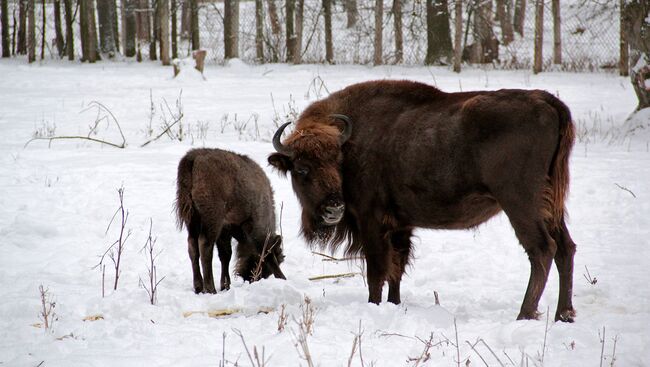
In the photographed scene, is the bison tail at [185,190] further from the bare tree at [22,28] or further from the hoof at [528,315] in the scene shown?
the bare tree at [22,28]

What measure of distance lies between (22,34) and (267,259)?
2088 centimetres

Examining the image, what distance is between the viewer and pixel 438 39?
67.4 ft

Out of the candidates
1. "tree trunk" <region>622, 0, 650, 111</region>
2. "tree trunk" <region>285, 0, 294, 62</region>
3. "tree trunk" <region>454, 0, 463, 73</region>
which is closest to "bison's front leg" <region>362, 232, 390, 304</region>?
"tree trunk" <region>622, 0, 650, 111</region>

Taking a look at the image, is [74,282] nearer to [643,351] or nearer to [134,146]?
[643,351]

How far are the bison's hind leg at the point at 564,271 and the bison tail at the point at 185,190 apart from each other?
2.94 m

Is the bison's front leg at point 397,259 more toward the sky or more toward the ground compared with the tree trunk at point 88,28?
more toward the ground

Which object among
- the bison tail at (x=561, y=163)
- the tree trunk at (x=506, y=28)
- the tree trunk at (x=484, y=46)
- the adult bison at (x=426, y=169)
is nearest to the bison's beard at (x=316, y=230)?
the adult bison at (x=426, y=169)

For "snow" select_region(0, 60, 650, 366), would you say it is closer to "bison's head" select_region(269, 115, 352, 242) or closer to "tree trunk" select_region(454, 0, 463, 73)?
"bison's head" select_region(269, 115, 352, 242)

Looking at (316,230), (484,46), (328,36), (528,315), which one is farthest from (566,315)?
(484,46)

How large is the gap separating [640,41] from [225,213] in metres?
8.38

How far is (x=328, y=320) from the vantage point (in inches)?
182

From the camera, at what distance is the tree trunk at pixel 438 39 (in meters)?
20.4

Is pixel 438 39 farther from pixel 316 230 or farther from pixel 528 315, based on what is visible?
pixel 528 315

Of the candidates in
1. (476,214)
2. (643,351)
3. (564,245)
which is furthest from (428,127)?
(643,351)
